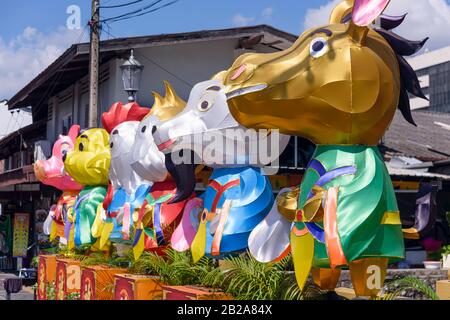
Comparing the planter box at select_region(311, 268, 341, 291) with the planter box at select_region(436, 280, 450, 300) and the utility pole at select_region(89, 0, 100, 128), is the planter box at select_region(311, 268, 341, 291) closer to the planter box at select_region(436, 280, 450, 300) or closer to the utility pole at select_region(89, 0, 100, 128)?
the planter box at select_region(436, 280, 450, 300)

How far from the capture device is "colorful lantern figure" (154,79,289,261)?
660 centimetres

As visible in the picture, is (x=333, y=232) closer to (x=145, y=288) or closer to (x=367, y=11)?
(x=367, y=11)

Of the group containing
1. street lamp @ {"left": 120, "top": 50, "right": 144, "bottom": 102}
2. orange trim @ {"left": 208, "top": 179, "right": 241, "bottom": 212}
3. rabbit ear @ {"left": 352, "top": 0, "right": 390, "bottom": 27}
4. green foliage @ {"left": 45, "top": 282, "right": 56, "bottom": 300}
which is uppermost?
street lamp @ {"left": 120, "top": 50, "right": 144, "bottom": 102}

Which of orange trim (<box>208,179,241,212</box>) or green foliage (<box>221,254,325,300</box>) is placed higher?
orange trim (<box>208,179,241,212</box>)

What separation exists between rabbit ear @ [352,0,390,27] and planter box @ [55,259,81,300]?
227 inches

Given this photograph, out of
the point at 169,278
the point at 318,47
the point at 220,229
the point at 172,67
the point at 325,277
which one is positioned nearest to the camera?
the point at 318,47

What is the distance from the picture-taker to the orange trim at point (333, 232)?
503 centimetres

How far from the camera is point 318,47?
18.0 ft

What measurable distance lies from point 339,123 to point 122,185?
170 inches

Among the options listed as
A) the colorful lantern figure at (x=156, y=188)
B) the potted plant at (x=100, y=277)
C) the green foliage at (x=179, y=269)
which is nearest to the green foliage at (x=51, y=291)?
the potted plant at (x=100, y=277)

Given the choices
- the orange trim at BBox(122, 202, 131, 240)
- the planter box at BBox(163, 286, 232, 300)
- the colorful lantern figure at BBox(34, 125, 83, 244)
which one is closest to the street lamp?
the colorful lantern figure at BBox(34, 125, 83, 244)

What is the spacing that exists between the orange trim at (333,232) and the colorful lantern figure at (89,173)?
5.36 m

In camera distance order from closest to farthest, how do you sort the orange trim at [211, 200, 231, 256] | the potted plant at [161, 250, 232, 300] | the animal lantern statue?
the animal lantern statue
the potted plant at [161, 250, 232, 300]
the orange trim at [211, 200, 231, 256]

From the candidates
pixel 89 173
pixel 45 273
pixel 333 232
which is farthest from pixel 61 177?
pixel 333 232
